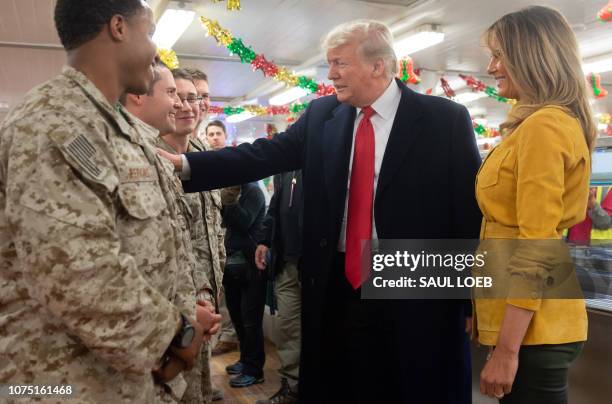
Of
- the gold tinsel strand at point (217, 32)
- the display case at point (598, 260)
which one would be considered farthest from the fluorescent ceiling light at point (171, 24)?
the display case at point (598, 260)

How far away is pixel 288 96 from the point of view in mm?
11727

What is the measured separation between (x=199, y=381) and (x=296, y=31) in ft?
21.9

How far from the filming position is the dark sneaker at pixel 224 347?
14.5ft

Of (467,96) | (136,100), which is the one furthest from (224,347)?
(467,96)

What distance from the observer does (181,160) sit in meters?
1.87

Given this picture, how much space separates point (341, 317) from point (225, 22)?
20.2ft

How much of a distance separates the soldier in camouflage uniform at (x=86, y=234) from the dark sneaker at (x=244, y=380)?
Answer: 259 cm

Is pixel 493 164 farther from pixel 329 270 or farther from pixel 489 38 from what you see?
pixel 329 270

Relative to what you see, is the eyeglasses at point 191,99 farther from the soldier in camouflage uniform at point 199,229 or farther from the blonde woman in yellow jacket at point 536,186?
the blonde woman in yellow jacket at point 536,186

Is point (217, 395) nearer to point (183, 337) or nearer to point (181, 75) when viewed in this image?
point (181, 75)

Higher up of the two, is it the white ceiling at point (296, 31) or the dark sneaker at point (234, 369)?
the white ceiling at point (296, 31)

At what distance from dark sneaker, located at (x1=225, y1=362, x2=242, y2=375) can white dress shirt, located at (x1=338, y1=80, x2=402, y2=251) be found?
7.45ft

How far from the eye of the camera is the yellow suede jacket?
1319mm

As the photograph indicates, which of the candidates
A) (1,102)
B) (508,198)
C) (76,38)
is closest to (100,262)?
(76,38)
